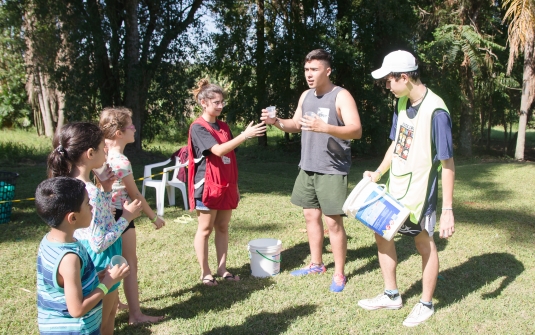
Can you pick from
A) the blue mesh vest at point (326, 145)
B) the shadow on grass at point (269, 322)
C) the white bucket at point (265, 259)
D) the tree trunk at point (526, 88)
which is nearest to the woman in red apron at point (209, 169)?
the white bucket at point (265, 259)

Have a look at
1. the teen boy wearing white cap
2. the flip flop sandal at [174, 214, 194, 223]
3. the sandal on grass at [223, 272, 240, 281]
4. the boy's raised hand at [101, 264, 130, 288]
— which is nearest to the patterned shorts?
the teen boy wearing white cap

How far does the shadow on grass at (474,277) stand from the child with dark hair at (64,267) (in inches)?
106

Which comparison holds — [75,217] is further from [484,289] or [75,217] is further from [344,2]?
[344,2]

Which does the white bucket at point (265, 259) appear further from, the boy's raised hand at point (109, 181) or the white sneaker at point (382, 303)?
the boy's raised hand at point (109, 181)

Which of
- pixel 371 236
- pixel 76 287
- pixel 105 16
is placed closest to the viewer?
pixel 76 287

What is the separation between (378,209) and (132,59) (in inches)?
391

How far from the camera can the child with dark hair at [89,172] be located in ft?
8.41

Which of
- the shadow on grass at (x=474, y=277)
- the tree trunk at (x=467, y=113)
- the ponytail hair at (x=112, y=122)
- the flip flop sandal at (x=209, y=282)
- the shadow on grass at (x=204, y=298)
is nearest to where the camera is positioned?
the ponytail hair at (x=112, y=122)

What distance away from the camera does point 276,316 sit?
3.60 m

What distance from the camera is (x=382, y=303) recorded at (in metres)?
3.69

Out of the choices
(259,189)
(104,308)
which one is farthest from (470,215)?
(104,308)

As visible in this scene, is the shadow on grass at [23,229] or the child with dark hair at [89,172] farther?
the shadow on grass at [23,229]

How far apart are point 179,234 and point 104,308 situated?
9.53ft

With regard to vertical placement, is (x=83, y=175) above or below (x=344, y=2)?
below
